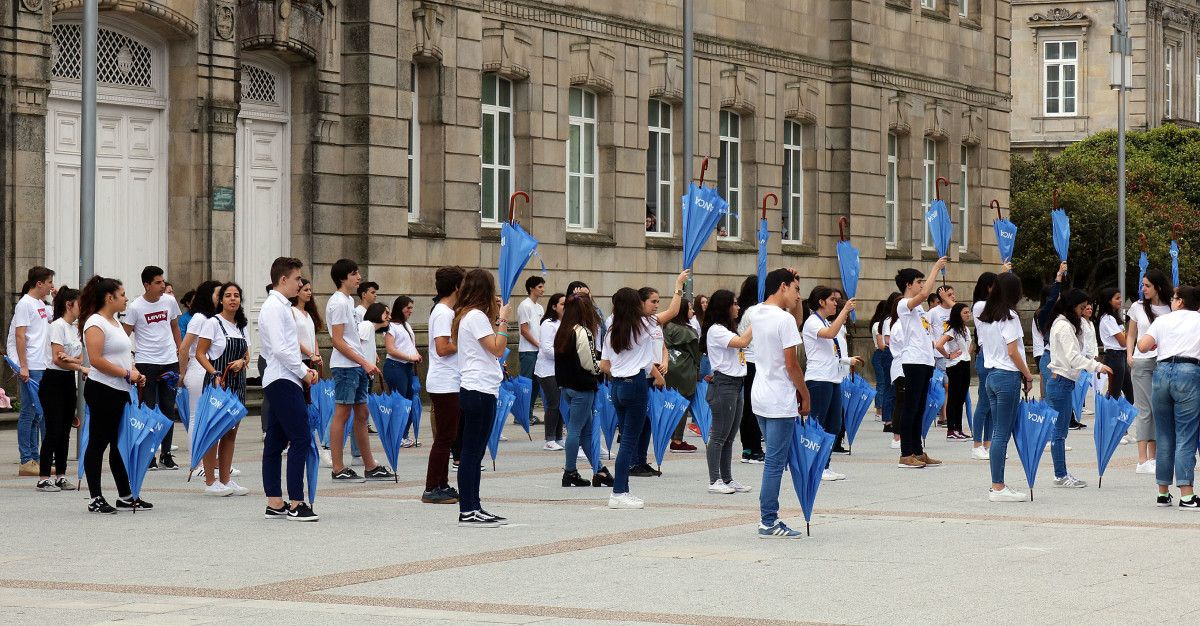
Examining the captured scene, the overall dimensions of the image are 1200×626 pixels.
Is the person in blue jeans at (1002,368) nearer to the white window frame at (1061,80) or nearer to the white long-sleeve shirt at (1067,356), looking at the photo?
the white long-sleeve shirt at (1067,356)

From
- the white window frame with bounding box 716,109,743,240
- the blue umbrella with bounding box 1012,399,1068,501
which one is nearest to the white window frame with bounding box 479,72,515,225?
Result: the white window frame with bounding box 716,109,743,240

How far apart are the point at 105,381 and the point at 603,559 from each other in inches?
173

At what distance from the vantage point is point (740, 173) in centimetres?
3391

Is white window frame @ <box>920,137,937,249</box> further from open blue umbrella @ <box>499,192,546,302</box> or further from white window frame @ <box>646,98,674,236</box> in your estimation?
open blue umbrella @ <box>499,192,546,302</box>

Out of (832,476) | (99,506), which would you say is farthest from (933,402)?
(99,506)

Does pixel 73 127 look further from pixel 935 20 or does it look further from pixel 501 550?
pixel 935 20

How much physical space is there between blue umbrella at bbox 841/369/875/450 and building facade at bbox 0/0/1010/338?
813 centimetres

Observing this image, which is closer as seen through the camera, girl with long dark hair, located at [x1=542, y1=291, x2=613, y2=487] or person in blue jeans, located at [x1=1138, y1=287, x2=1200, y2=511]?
person in blue jeans, located at [x1=1138, y1=287, x2=1200, y2=511]

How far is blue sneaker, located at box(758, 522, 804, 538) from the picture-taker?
12.0m

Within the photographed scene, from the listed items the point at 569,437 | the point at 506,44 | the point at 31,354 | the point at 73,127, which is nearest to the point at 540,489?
the point at 569,437

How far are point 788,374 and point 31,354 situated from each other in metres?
6.97

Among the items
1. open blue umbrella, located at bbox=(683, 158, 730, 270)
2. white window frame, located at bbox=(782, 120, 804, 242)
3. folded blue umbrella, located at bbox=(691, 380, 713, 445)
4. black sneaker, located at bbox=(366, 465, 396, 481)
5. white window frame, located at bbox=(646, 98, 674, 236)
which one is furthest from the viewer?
white window frame, located at bbox=(782, 120, 804, 242)

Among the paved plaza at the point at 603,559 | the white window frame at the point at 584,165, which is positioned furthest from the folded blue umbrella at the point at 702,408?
the white window frame at the point at 584,165

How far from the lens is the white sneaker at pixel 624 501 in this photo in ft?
45.1
